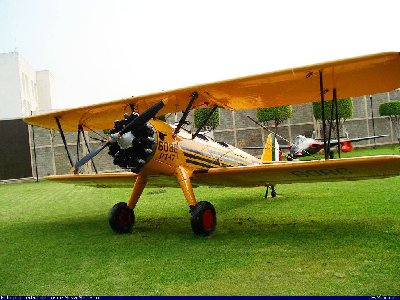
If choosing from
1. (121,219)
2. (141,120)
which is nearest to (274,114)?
(121,219)

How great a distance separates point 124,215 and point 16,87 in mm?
39852

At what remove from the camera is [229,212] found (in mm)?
9289

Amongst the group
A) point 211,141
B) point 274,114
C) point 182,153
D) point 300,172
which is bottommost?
point 300,172

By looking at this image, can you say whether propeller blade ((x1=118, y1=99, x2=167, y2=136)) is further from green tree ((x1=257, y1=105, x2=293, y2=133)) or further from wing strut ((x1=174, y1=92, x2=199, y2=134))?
green tree ((x1=257, y1=105, x2=293, y2=133))

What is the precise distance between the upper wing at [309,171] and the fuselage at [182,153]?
0.37m

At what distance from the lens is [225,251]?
18.5 ft

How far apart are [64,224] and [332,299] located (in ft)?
21.9

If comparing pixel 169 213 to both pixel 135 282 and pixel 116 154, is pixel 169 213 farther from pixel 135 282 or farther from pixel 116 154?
pixel 135 282

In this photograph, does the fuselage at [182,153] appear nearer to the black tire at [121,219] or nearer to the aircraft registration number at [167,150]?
the aircraft registration number at [167,150]

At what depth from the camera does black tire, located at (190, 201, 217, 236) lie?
664 centimetres

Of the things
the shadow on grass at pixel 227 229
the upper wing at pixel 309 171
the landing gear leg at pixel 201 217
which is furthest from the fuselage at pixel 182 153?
the shadow on grass at pixel 227 229

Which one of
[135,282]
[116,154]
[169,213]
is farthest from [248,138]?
[135,282]

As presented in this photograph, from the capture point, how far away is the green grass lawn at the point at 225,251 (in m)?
4.17

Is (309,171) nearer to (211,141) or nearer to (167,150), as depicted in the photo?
(167,150)
